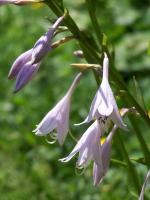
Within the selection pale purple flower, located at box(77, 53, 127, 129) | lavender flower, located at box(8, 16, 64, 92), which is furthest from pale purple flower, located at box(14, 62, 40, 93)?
pale purple flower, located at box(77, 53, 127, 129)

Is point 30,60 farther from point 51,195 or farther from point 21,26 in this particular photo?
point 21,26

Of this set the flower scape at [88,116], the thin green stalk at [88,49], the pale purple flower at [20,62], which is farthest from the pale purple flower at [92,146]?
the pale purple flower at [20,62]

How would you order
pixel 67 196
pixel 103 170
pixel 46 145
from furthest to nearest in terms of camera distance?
pixel 46 145 < pixel 67 196 < pixel 103 170

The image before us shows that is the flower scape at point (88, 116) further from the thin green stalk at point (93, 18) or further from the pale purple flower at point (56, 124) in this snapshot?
the thin green stalk at point (93, 18)

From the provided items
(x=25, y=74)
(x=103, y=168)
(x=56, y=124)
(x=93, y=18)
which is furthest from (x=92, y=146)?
(x=93, y=18)

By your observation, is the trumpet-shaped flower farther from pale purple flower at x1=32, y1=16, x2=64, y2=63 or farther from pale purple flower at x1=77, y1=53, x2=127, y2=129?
pale purple flower at x1=32, y1=16, x2=64, y2=63

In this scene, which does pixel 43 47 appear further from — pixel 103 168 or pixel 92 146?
pixel 103 168

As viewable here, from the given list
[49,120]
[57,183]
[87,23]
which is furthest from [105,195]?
[87,23]
